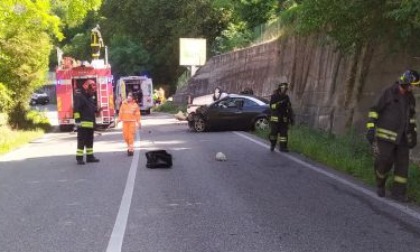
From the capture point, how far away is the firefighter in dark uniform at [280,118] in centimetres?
1354

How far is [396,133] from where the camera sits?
7.77 meters

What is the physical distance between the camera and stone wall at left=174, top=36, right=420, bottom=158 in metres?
13.8

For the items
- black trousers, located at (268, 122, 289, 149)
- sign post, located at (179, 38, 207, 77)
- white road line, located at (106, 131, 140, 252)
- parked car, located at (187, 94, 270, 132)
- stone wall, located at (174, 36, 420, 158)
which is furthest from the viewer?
sign post, located at (179, 38, 207, 77)

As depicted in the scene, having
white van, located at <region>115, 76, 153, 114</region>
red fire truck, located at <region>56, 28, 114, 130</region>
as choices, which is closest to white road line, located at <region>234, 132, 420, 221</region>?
red fire truck, located at <region>56, 28, 114, 130</region>

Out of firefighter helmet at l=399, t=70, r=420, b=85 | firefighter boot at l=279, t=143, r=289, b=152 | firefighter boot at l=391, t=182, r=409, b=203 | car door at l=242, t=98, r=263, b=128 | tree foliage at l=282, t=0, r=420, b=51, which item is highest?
tree foliage at l=282, t=0, r=420, b=51

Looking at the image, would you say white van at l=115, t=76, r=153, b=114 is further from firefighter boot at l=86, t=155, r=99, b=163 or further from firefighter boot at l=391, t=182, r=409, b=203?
firefighter boot at l=391, t=182, r=409, b=203

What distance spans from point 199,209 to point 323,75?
39.6ft

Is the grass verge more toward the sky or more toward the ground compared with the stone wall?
more toward the ground

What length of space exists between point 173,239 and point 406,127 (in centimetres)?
389

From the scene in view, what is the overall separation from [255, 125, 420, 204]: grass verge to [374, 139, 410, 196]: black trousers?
11.6 inches

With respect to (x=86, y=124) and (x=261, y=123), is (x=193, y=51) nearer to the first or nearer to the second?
(x=261, y=123)

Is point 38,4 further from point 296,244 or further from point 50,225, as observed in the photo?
point 296,244

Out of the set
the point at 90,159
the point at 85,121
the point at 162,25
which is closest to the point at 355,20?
the point at 85,121

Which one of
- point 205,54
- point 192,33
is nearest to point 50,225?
point 205,54
